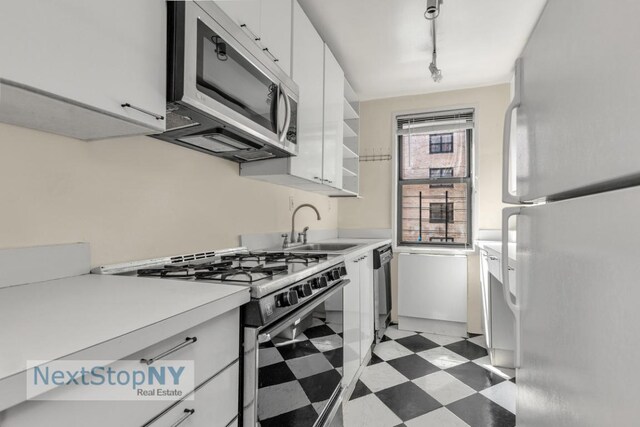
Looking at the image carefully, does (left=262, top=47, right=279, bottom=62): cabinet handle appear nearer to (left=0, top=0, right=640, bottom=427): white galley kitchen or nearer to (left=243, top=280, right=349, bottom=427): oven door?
(left=0, top=0, right=640, bottom=427): white galley kitchen

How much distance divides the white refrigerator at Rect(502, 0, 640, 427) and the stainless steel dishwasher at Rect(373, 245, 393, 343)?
5.65 ft

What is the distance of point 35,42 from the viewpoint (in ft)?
2.30

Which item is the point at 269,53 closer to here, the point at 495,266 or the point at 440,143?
the point at 495,266

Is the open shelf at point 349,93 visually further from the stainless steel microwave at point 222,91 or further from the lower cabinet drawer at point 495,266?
the lower cabinet drawer at point 495,266

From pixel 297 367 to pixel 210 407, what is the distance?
0.47 m

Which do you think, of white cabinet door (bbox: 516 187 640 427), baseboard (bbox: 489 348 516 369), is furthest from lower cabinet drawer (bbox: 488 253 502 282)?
white cabinet door (bbox: 516 187 640 427)

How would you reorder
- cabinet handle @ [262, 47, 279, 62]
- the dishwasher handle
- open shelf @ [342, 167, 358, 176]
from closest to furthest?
cabinet handle @ [262, 47, 279, 62] → the dishwasher handle → open shelf @ [342, 167, 358, 176]

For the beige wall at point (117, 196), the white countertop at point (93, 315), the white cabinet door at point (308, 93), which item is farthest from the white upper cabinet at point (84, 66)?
the white cabinet door at point (308, 93)

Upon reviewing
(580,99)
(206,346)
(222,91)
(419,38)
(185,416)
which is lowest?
(185,416)

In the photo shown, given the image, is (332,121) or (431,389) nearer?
(431,389)

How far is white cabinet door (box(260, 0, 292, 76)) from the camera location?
1543 mm

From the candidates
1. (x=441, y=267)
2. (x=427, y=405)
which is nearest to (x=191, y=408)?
(x=427, y=405)

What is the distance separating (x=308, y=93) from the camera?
2092 mm

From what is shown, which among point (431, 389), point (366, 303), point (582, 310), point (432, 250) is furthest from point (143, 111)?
point (432, 250)
